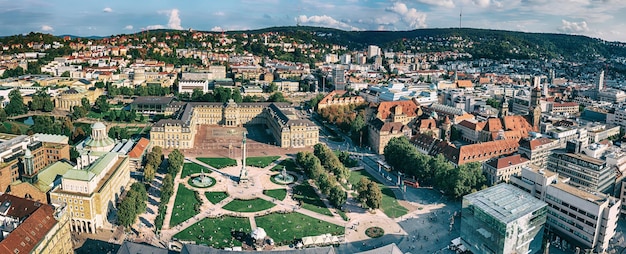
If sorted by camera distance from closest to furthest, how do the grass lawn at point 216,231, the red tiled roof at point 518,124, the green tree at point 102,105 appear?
the grass lawn at point 216,231 < the red tiled roof at point 518,124 < the green tree at point 102,105

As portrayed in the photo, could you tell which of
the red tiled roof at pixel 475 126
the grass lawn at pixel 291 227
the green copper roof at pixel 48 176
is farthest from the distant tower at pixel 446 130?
the green copper roof at pixel 48 176

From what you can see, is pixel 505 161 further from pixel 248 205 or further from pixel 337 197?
pixel 248 205

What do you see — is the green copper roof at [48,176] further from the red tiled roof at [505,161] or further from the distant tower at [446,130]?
the distant tower at [446,130]

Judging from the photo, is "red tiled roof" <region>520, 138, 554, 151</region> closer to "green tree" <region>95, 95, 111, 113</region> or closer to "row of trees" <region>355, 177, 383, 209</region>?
"row of trees" <region>355, 177, 383, 209</region>

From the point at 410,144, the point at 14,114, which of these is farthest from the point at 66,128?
the point at 410,144

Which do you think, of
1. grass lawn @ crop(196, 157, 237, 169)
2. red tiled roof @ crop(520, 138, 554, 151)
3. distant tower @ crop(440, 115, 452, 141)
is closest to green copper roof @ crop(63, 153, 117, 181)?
grass lawn @ crop(196, 157, 237, 169)

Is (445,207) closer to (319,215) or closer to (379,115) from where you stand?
(319,215)
